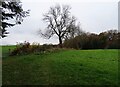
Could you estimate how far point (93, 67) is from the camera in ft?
52.0

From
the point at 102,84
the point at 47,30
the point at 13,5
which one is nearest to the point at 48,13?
the point at 47,30

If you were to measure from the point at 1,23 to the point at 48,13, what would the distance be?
1553 inches

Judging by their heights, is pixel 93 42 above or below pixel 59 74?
above

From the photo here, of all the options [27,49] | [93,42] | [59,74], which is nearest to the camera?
[59,74]

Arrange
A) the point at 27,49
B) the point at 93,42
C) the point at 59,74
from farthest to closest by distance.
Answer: the point at 93,42 < the point at 27,49 < the point at 59,74

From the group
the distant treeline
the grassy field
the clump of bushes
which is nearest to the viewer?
the grassy field

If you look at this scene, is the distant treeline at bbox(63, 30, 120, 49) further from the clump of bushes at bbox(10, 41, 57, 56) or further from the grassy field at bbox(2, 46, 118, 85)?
the grassy field at bbox(2, 46, 118, 85)

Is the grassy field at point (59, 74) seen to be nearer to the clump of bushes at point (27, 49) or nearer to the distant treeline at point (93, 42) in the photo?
the clump of bushes at point (27, 49)

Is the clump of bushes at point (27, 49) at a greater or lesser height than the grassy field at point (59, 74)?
greater

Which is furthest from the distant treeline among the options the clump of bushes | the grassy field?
the grassy field

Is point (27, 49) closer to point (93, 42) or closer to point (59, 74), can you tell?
point (93, 42)

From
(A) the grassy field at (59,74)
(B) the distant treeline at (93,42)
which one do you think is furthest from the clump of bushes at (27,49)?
(A) the grassy field at (59,74)

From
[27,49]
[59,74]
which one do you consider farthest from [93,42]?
[59,74]

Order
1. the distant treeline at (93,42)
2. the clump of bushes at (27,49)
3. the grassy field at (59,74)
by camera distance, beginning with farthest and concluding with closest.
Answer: the distant treeline at (93,42) < the clump of bushes at (27,49) < the grassy field at (59,74)
